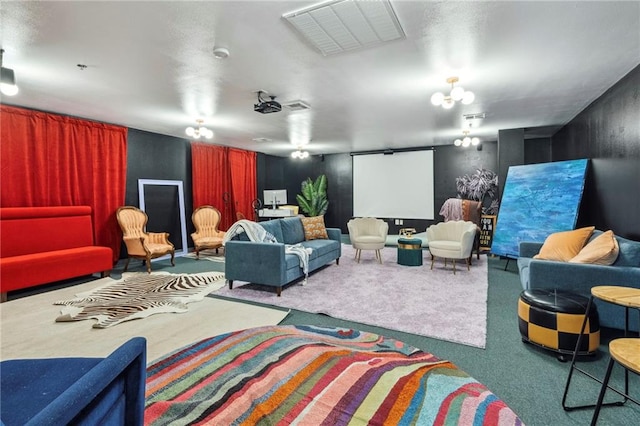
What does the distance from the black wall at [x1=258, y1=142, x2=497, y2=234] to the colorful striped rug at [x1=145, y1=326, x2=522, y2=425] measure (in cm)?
645

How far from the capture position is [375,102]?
13.8 ft

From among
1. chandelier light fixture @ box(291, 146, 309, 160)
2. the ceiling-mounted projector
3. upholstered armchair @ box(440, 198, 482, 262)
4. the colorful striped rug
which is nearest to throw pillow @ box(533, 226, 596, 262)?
the colorful striped rug

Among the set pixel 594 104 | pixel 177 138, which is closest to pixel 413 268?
pixel 594 104

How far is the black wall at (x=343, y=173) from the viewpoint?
25.6ft

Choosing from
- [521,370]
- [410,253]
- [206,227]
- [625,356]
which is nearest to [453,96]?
[521,370]

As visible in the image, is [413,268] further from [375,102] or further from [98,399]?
[98,399]

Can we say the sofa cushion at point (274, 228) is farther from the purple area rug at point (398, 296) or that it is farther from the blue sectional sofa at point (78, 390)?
the blue sectional sofa at point (78, 390)

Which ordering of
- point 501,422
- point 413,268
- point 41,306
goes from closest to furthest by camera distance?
1. point 501,422
2. point 41,306
3. point 413,268

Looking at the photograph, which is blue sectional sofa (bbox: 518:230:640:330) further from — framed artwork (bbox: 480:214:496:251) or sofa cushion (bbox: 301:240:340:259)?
framed artwork (bbox: 480:214:496:251)

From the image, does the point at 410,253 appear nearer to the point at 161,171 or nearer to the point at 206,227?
the point at 206,227

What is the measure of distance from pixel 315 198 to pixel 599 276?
731 centimetres

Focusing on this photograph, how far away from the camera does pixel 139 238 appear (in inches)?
199

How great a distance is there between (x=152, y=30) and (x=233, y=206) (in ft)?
19.1

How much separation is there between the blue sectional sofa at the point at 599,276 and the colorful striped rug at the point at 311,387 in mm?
1263
